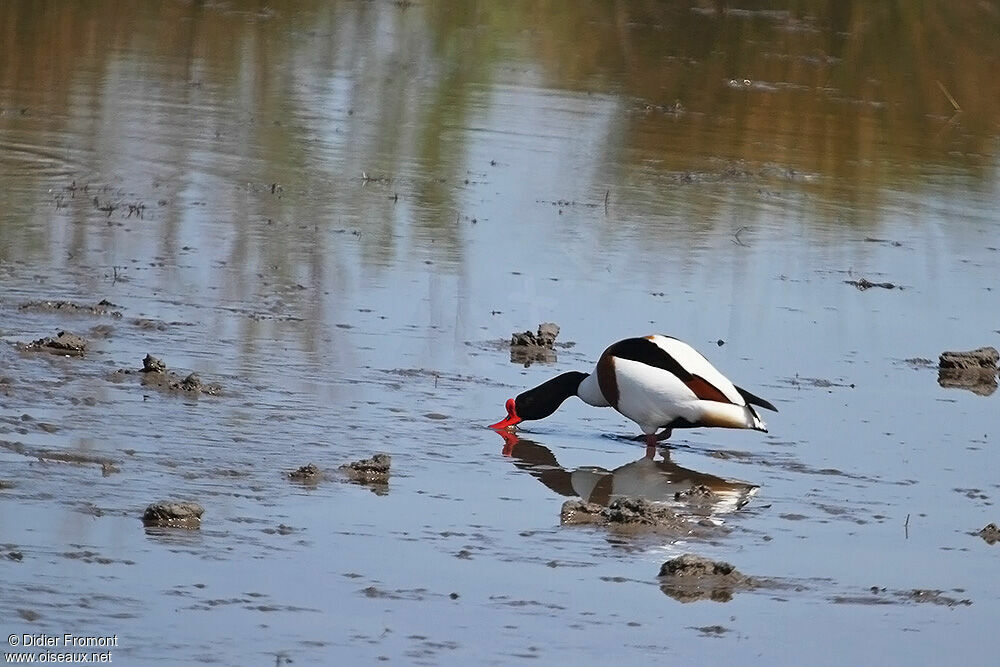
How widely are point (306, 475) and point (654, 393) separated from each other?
2.29 metres

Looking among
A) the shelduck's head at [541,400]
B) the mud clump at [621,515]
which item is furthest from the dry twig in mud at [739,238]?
the mud clump at [621,515]

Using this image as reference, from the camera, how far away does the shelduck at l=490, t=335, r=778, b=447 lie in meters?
9.33

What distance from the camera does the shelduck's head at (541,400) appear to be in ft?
30.8

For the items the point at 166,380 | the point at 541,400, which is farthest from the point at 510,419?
the point at 166,380

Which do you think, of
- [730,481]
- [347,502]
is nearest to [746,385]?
[730,481]

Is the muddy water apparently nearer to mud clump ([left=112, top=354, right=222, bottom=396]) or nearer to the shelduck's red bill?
mud clump ([left=112, top=354, right=222, bottom=396])

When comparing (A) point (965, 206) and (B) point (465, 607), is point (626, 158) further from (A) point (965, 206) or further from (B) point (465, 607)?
(B) point (465, 607)

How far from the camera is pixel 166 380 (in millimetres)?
8992

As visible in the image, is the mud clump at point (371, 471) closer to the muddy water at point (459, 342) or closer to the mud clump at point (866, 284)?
the muddy water at point (459, 342)

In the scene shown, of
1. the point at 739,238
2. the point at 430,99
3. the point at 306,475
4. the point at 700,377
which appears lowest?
the point at 306,475

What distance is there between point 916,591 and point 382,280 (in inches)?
219

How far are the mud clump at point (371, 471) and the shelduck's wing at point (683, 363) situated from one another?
2.00m

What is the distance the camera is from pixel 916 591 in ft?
23.6

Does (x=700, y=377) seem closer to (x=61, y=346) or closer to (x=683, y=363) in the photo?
(x=683, y=363)
